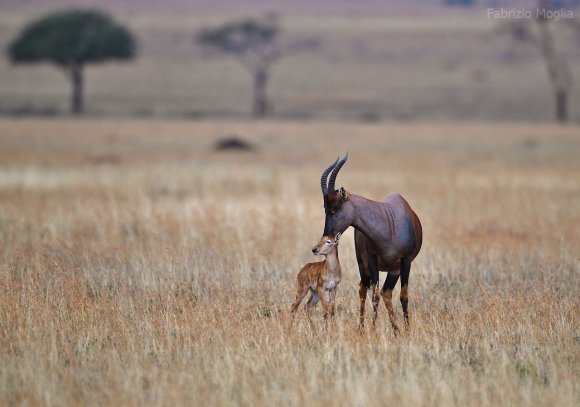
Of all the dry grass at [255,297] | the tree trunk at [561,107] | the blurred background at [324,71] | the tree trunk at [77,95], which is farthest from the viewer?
the blurred background at [324,71]

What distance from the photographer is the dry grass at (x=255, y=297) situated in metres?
7.48

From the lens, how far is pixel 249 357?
8.15 meters

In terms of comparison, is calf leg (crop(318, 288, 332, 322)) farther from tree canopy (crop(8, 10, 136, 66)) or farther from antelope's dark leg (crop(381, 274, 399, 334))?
tree canopy (crop(8, 10, 136, 66))

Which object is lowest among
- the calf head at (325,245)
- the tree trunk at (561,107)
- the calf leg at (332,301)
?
the tree trunk at (561,107)

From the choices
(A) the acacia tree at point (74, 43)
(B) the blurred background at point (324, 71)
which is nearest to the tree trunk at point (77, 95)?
(A) the acacia tree at point (74, 43)

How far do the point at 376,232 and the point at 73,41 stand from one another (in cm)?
5864

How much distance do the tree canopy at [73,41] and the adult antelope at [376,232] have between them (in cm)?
5727

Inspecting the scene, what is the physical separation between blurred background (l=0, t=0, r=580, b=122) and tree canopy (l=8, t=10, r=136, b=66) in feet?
5.65

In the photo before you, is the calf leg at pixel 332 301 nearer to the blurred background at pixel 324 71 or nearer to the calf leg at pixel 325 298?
the calf leg at pixel 325 298

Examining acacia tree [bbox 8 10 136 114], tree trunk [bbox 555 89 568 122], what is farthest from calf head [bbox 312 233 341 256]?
acacia tree [bbox 8 10 136 114]

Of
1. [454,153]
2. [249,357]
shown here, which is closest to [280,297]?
[249,357]

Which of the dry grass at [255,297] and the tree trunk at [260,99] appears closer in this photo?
the dry grass at [255,297]

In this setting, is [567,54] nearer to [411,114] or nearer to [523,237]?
[411,114]

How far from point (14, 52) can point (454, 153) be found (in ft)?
136
